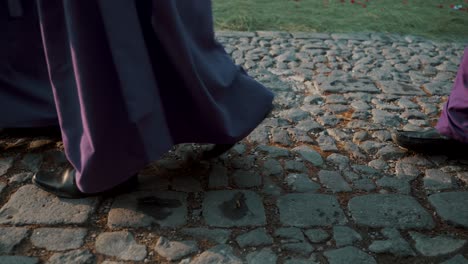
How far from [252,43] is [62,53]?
3.11m

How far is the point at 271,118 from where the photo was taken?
335 centimetres

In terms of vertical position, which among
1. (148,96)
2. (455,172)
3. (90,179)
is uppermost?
(148,96)

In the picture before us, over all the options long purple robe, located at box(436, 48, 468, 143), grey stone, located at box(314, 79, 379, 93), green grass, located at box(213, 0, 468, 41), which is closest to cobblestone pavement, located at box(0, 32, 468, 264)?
long purple robe, located at box(436, 48, 468, 143)

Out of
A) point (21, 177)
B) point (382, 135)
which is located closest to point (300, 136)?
point (382, 135)

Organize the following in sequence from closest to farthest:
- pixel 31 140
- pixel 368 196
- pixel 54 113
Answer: pixel 368 196 → pixel 54 113 → pixel 31 140

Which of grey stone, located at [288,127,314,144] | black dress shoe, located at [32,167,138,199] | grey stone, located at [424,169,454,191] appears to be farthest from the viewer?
grey stone, located at [288,127,314,144]

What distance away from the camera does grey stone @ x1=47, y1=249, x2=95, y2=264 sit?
6.40ft

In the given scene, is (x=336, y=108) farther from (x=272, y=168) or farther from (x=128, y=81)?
(x=128, y=81)

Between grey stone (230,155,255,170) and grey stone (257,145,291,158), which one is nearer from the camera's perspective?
grey stone (230,155,255,170)

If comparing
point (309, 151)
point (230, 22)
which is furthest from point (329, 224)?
point (230, 22)

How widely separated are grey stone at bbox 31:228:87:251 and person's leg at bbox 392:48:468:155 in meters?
1.74

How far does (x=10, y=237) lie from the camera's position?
2080 millimetres

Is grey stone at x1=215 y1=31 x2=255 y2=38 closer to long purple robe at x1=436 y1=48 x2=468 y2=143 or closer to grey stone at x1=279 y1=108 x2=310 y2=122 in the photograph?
grey stone at x1=279 y1=108 x2=310 y2=122

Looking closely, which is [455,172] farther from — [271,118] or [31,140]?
[31,140]
